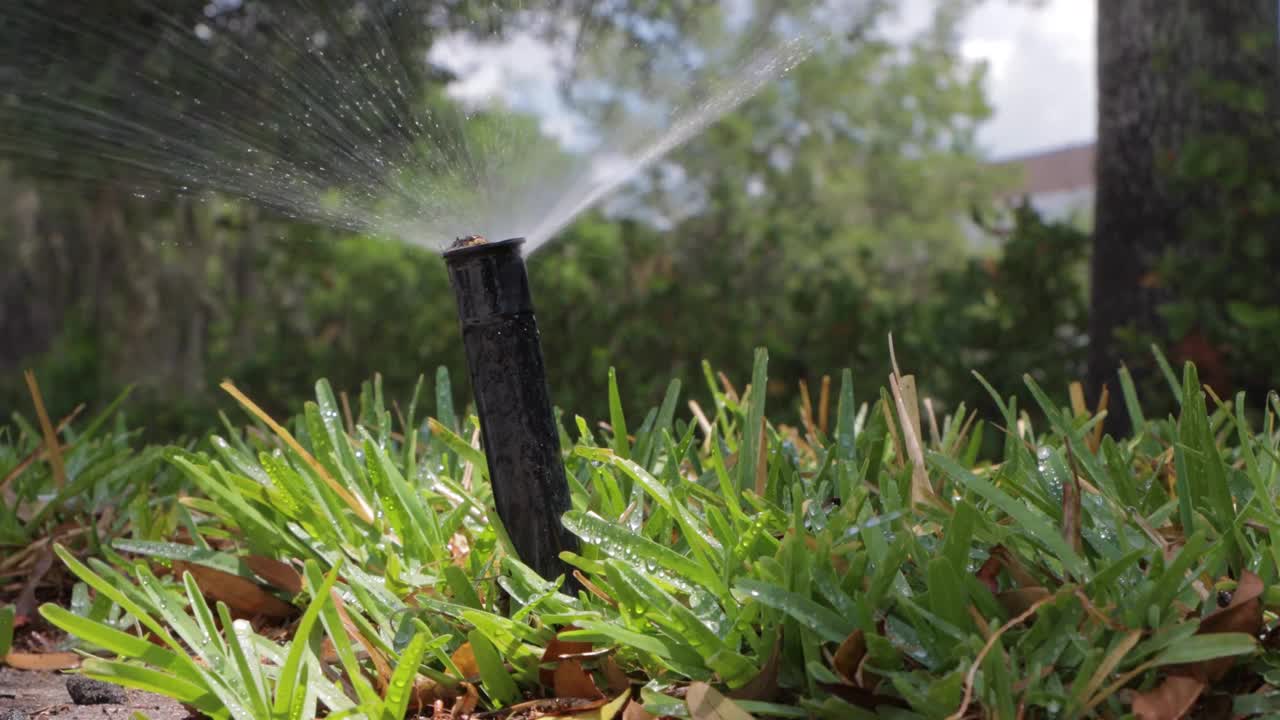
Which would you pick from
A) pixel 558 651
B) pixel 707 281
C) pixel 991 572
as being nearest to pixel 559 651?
pixel 558 651

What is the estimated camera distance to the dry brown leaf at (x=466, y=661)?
5.38ft

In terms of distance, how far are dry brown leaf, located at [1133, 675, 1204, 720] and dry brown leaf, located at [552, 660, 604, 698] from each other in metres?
0.68

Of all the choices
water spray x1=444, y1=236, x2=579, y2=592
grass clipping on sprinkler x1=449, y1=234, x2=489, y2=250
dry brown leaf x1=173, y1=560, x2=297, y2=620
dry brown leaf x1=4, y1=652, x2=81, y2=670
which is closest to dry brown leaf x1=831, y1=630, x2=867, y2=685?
water spray x1=444, y1=236, x2=579, y2=592

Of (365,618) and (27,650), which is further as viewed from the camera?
Result: (27,650)

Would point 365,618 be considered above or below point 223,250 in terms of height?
below

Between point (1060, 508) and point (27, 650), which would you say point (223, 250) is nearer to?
point (27, 650)

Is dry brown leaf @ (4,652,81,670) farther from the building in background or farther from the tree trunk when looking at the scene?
the building in background

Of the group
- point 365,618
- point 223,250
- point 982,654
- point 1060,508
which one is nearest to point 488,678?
point 365,618

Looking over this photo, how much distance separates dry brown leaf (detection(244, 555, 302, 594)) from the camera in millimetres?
1958

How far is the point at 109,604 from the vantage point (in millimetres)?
2066

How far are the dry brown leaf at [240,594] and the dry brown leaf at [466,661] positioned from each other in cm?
50

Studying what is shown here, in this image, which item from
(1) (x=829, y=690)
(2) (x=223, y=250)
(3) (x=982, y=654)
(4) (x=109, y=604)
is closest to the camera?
(3) (x=982, y=654)

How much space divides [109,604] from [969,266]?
184 inches

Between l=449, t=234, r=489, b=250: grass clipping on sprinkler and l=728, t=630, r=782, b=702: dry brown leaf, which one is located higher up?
l=449, t=234, r=489, b=250: grass clipping on sprinkler
